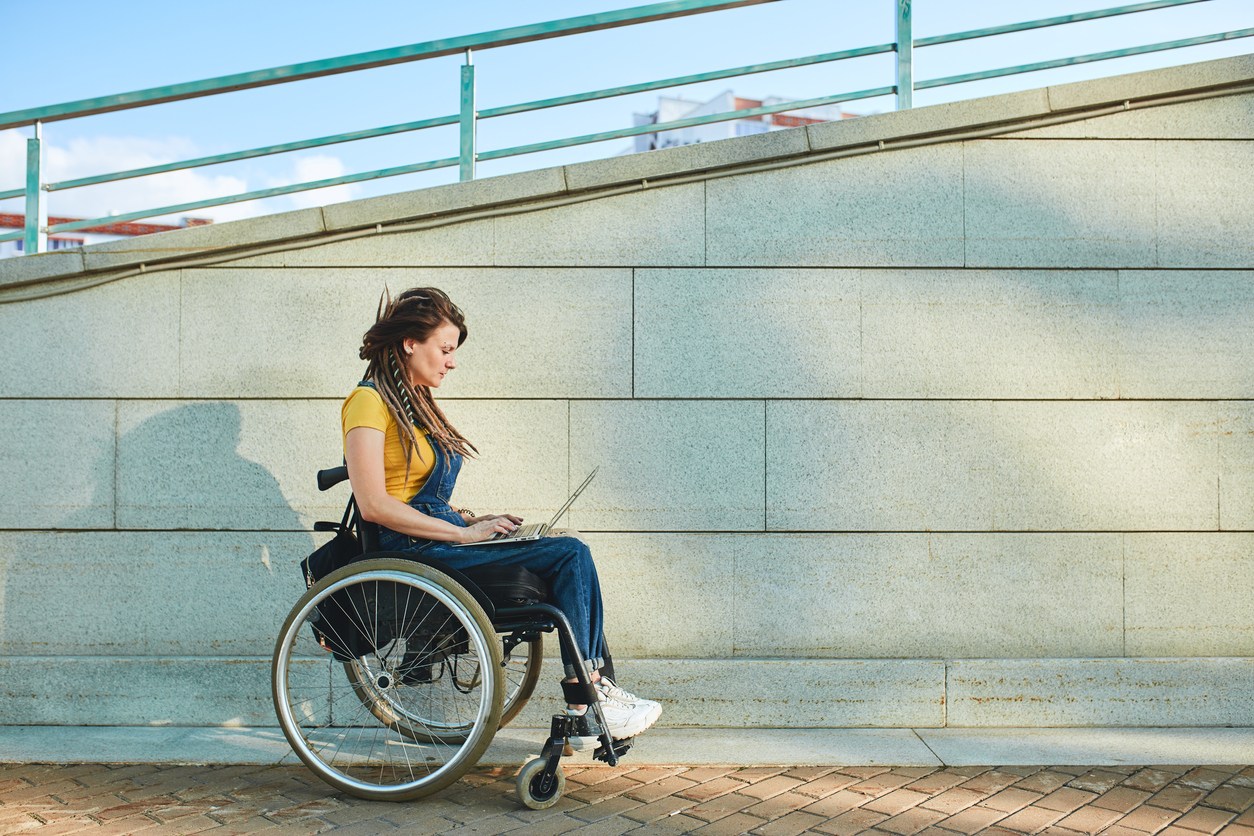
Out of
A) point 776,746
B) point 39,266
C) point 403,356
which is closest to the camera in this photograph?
point 403,356

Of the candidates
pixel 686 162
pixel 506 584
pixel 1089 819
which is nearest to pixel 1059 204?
pixel 686 162

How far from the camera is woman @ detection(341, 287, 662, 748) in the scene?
3203 mm

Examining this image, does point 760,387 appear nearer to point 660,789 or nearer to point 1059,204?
point 1059,204

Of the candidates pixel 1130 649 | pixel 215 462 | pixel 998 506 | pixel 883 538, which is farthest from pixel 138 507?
pixel 1130 649

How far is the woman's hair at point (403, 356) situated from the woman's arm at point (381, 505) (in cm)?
14

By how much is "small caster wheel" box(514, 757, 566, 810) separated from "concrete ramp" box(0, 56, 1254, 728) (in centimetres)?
123

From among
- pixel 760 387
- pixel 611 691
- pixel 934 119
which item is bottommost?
pixel 611 691

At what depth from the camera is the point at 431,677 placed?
3.40 metres

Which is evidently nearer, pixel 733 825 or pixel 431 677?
pixel 733 825

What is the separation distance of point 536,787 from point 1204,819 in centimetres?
205

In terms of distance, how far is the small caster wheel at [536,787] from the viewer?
3158 mm

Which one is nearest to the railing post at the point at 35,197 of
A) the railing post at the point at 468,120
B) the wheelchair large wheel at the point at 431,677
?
the railing post at the point at 468,120

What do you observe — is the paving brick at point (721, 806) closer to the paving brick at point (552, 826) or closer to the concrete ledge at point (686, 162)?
the paving brick at point (552, 826)

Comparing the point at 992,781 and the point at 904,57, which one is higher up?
the point at 904,57
